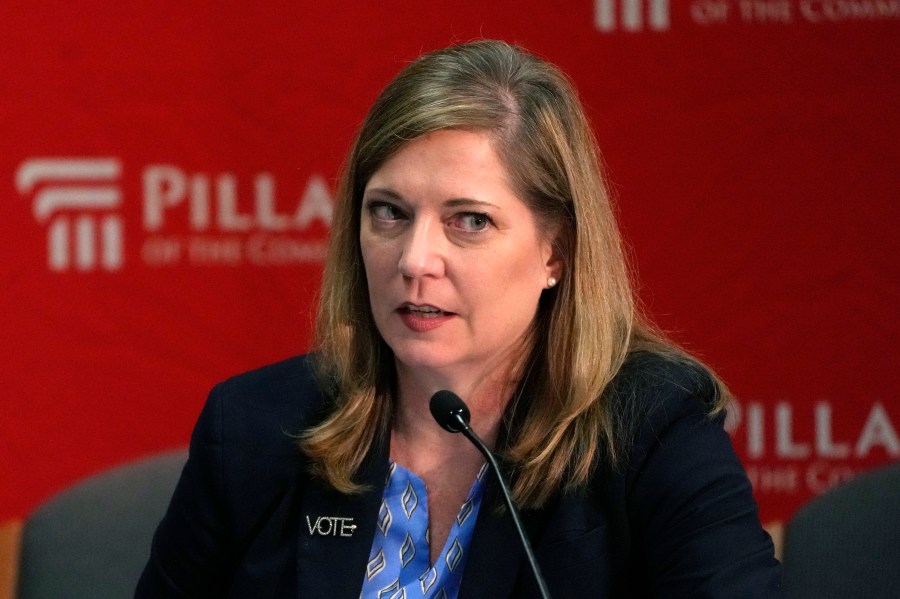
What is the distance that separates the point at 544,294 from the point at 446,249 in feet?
0.86

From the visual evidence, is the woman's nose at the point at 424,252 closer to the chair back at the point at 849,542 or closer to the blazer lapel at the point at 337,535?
the blazer lapel at the point at 337,535

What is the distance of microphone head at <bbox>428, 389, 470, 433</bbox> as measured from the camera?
1.68 m

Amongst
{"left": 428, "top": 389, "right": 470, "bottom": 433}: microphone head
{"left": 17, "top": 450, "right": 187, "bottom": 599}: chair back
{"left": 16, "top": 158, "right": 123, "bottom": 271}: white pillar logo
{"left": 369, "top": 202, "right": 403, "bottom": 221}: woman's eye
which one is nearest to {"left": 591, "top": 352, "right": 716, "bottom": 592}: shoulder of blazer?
{"left": 428, "top": 389, "right": 470, "bottom": 433}: microphone head

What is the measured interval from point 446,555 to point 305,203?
4.23ft

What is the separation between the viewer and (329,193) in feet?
9.83

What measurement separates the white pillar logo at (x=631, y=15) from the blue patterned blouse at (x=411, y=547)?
1.32m

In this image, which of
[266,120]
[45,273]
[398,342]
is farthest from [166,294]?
[398,342]

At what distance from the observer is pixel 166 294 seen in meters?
3.00

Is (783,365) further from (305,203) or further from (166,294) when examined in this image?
(166,294)

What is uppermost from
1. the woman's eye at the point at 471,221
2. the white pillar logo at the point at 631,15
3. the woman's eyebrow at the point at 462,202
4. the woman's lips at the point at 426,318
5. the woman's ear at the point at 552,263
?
the white pillar logo at the point at 631,15

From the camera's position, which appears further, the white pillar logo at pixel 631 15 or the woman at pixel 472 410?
the white pillar logo at pixel 631 15

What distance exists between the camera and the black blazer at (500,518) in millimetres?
1756

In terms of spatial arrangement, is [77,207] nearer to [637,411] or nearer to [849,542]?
[637,411]

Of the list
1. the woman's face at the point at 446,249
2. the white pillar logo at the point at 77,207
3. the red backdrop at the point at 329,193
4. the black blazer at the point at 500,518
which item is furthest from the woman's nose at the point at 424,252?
the white pillar logo at the point at 77,207
